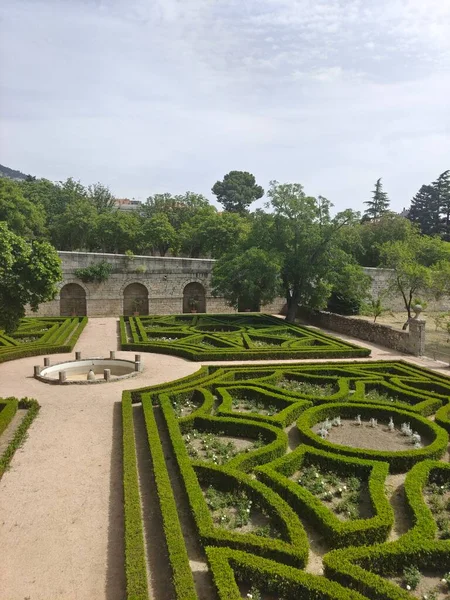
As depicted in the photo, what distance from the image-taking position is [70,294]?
105 ft

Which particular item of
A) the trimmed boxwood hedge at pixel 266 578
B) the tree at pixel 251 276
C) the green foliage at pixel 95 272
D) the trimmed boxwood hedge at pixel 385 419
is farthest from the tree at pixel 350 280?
the trimmed boxwood hedge at pixel 266 578

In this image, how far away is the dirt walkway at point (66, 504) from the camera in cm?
596

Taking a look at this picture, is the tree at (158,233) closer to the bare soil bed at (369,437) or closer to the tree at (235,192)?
the tree at (235,192)

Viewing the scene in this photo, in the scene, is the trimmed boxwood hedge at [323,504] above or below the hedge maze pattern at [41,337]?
below

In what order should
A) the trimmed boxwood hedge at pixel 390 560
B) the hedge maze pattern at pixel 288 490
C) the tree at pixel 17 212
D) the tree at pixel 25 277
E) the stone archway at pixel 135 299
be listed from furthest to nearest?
1. the tree at pixel 17 212
2. the stone archway at pixel 135 299
3. the tree at pixel 25 277
4. the hedge maze pattern at pixel 288 490
5. the trimmed boxwood hedge at pixel 390 560

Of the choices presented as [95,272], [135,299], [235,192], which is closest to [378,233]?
[135,299]

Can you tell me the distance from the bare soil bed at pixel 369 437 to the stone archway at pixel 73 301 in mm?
23933

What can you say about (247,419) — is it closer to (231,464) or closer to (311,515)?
(231,464)

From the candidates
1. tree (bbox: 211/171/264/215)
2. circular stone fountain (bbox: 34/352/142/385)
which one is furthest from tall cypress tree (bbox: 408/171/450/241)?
circular stone fountain (bbox: 34/352/142/385)

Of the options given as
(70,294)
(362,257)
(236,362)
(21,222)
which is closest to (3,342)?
(236,362)

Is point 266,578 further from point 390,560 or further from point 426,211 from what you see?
point 426,211

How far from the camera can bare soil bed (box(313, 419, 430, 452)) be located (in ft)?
33.5

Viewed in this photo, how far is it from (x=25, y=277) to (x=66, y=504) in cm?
834

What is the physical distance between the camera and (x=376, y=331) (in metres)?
23.1
